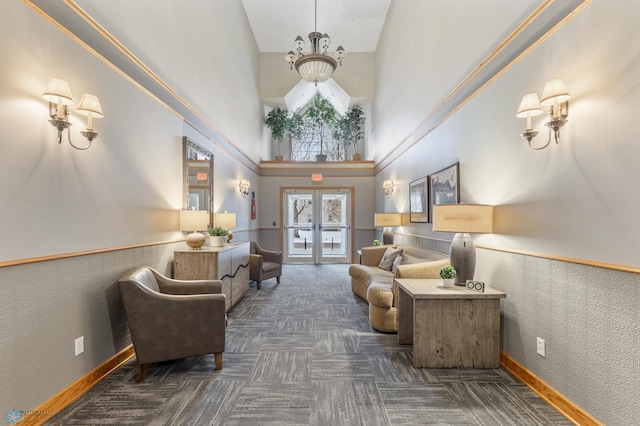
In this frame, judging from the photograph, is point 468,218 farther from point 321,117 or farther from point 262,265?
point 321,117

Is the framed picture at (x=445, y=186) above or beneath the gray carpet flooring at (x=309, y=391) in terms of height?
above

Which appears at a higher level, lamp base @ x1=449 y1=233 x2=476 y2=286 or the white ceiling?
the white ceiling

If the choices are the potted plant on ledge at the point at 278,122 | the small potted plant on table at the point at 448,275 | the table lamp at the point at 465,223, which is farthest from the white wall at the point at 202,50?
the small potted plant on table at the point at 448,275

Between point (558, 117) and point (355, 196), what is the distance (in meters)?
6.50

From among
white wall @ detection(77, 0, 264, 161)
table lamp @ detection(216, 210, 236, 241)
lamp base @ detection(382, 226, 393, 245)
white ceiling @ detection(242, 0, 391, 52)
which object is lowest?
lamp base @ detection(382, 226, 393, 245)

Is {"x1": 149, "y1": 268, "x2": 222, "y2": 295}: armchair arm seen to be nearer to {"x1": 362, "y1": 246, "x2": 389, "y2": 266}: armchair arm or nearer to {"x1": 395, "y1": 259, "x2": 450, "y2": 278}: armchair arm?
{"x1": 395, "y1": 259, "x2": 450, "y2": 278}: armchair arm

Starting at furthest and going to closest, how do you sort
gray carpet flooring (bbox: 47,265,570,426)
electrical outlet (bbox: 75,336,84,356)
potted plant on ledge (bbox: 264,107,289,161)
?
potted plant on ledge (bbox: 264,107,289,161) → electrical outlet (bbox: 75,336,84,356) → gray carpet flooring (bbox: 47,265,570,426)

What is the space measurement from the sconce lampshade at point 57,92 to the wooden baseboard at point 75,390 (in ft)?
6.07

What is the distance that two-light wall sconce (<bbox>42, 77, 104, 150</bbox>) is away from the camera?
6.05 feet

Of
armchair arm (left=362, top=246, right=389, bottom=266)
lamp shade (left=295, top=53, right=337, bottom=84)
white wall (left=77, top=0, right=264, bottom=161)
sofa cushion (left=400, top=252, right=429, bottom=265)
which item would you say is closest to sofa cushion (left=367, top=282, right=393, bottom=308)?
sofa cushion (left=400, top=252, right=429, bottom=265)

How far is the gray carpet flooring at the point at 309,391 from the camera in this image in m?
1.95

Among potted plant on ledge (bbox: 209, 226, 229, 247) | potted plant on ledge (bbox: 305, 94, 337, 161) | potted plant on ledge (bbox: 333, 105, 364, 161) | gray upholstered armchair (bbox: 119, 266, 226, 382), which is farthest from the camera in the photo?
potted plant on ledge (bbox: 305, 94, 337, 161)

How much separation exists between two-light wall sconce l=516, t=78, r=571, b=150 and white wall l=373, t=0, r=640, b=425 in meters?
0.05

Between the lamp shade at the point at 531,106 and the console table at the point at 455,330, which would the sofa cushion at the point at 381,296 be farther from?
the lamp shade at the point at 531,106
